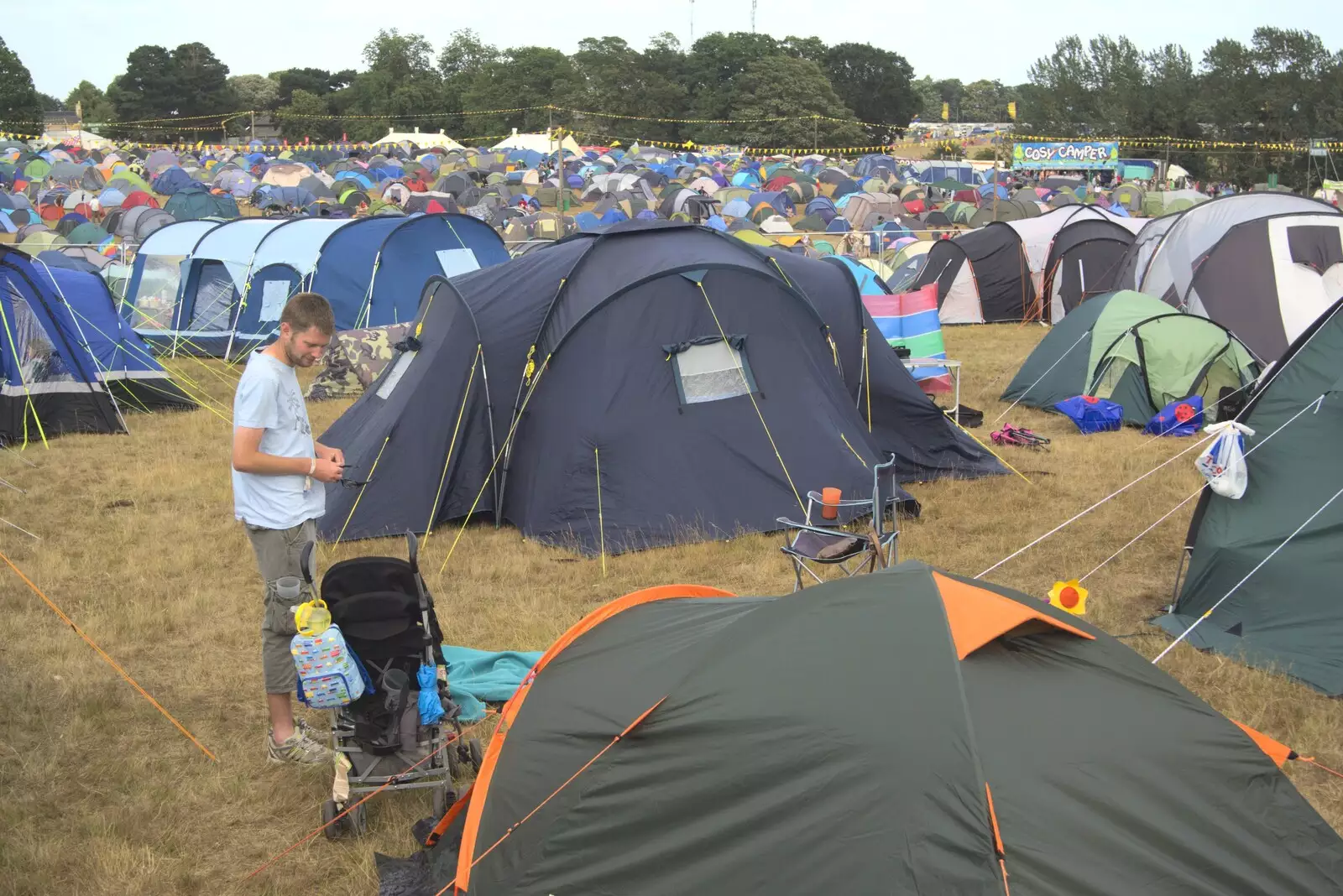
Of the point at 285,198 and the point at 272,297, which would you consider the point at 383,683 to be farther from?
the point at 285,198

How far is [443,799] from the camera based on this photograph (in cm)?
424

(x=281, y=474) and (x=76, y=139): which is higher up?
(x=76, y=139)

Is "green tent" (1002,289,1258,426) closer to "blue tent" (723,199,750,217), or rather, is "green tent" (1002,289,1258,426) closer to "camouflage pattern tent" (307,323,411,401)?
"camouflage pattern tent" (307,323,411,401)

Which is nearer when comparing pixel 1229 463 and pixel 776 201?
pixel 1229 463

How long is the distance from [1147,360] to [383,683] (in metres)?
8.89

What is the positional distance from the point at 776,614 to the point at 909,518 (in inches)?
176

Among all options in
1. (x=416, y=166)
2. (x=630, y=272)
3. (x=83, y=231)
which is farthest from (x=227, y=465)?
(x=416, y=166)

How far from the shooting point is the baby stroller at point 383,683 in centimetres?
413

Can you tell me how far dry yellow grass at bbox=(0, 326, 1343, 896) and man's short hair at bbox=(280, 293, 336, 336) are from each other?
1784 mm

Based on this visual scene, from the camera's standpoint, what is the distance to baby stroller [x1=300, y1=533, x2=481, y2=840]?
13.5 ft

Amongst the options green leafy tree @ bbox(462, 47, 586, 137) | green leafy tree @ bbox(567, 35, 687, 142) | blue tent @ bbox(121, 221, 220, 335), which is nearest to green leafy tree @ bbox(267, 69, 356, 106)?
green leafy tree @ bbox(462, 47, 586, 137)

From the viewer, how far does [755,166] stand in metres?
58.7

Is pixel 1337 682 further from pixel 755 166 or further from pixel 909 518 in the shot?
pixel 755 166

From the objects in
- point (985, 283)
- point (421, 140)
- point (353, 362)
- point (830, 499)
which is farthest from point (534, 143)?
point (830, 499)
